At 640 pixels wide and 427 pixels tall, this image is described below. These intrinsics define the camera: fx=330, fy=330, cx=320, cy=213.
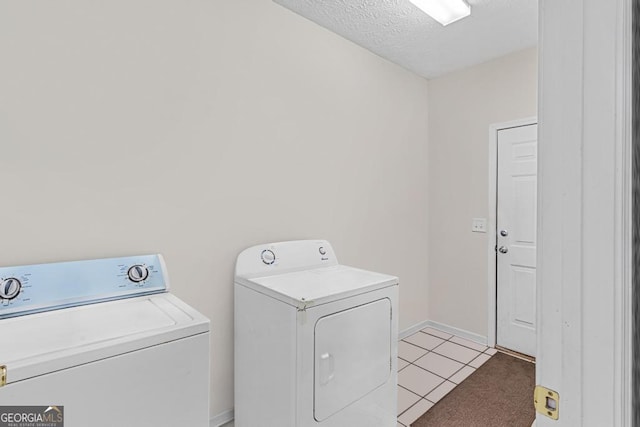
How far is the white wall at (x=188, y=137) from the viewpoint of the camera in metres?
1.40

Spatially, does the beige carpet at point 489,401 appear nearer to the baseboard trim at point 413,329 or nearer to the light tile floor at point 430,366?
the light tile floor at point 430,366

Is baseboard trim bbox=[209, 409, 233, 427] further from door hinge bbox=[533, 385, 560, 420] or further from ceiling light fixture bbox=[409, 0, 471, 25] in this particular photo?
ceiling light fixture bbox=[409, 0, 471, 25]

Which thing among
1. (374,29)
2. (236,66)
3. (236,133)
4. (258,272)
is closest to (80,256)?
(258,272)

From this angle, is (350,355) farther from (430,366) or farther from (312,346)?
(430,366)

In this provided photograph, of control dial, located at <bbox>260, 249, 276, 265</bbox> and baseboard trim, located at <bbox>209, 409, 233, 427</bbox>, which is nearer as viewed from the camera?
baseboard trim, located at <bbox>209, 409, 233, 427</bbox>

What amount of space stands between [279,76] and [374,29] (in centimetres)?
86

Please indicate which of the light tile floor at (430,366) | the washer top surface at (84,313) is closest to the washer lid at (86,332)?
the washer top surface at (84,313)

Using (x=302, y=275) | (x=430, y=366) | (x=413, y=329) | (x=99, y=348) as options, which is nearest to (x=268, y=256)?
(x=302, y=275)

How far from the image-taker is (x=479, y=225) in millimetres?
3078

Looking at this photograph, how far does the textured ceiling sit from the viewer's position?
7.18ft

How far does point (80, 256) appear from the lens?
1496mm

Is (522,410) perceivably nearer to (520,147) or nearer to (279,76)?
(520,147)

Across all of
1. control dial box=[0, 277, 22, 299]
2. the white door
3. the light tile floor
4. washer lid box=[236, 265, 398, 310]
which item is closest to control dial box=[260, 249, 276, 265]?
washer lid box=[236, 265, 398, 310]

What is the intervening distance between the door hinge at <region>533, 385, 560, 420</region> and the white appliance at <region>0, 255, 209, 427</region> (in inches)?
40.2
